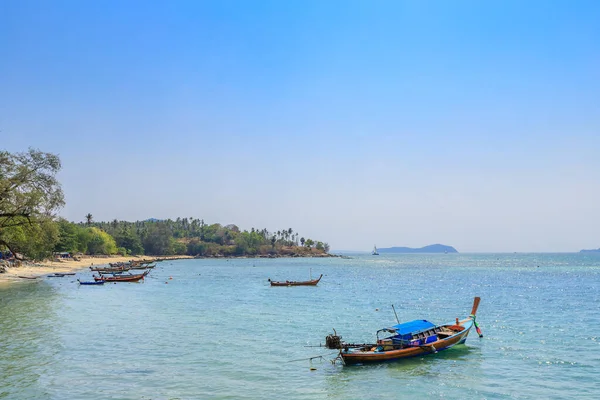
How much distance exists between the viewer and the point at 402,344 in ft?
81.5

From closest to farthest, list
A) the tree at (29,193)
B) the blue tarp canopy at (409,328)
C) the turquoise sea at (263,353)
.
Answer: the turquoise sea at (263,353), the blue tarp canopy at (409,328), the tree at (29,193)

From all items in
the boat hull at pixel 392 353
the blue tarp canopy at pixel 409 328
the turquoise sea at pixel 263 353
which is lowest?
the turquoise sea at pixel 263 353

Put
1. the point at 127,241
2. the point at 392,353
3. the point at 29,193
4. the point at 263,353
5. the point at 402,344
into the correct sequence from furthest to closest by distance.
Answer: the point at 127,241, the point at 29,193, the point at 263,353, the point at 402,344, the point at 392,353

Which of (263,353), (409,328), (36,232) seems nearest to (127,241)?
(36,232)

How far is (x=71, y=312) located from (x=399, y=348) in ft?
94.1

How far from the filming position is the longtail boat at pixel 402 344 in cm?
2330

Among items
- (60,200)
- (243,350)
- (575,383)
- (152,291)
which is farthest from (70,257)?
(575,383)

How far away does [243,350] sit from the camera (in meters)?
26.8

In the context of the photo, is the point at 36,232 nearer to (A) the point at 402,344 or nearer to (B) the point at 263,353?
(B) the point at 263,353

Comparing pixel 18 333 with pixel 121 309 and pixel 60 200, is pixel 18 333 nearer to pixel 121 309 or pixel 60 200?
pixel 121 309

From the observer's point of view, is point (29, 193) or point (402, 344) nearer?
point (402, 344)

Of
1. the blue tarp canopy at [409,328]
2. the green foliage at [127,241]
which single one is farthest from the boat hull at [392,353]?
the green foliage at [127,241]

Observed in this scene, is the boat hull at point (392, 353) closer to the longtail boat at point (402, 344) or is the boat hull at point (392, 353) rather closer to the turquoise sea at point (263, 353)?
the longtail boat at point (402, 344)

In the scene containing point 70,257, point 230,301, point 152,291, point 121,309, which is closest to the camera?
point 121,309
